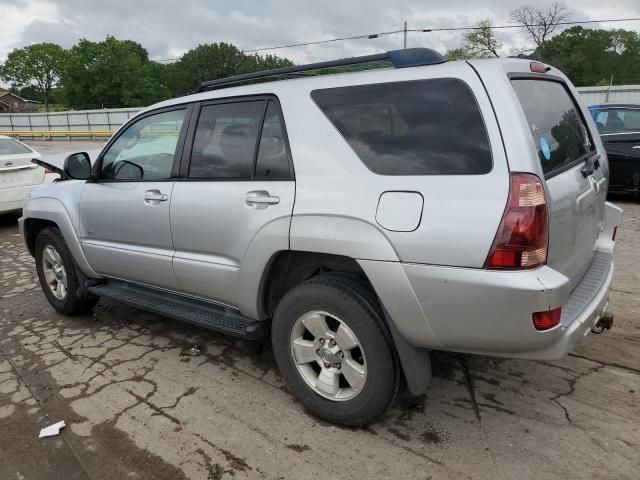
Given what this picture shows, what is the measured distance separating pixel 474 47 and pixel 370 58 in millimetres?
59591

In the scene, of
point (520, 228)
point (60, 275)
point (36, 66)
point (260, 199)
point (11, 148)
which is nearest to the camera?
point (520, 228)

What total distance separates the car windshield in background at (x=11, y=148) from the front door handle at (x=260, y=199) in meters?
7.54

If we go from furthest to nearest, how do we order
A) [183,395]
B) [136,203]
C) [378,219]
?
1. [136,203]
2. [183,395]
3. [378,219]

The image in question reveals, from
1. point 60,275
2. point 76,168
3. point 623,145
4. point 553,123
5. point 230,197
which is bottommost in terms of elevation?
point 60,275

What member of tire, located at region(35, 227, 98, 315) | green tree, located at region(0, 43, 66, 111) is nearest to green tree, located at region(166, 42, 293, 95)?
green tree, located at region(0, 43, 66, 111)

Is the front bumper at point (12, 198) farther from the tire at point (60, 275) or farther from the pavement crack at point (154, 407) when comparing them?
the pavement crack at point (154, 407)

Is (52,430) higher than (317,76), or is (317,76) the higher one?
(317,76)

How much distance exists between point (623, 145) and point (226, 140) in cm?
754

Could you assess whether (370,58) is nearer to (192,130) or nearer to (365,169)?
(365,169)

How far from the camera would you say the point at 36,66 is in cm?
9031

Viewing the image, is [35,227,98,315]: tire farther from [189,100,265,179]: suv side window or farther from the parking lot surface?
[189,100,265,179]: suv side window

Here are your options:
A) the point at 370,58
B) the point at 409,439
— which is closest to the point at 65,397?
the point at 409,439

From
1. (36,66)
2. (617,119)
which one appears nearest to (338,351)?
(617,119)

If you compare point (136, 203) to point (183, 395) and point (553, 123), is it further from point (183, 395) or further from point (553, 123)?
point (553, 123)
